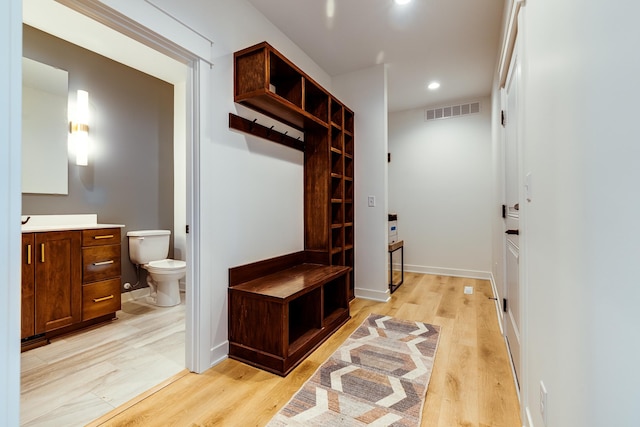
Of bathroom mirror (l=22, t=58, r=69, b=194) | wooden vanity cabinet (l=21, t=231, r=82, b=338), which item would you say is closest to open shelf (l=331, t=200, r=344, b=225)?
wooden vanity cabinet (l=21, t=231, r=82, b=338)

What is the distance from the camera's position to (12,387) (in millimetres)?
734

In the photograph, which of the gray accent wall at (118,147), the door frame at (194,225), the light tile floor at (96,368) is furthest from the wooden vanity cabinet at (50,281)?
the door frame at (194,225)

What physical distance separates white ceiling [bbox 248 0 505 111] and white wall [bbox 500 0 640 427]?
1.48m

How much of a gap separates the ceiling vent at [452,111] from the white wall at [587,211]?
11.2 feet

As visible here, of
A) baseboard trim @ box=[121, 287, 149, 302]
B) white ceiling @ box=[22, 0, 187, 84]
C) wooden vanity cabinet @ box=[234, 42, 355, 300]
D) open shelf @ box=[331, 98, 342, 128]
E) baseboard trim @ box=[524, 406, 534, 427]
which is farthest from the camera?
baseboard trim @ box=[121, 287, 149, 302]

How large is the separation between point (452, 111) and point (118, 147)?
4426mm

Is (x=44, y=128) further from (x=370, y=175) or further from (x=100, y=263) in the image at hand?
(x=370, y=175)

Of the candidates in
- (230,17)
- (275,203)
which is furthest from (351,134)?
(230,17)

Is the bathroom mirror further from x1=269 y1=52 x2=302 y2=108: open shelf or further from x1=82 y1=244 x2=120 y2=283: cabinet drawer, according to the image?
x1=269 y1=52 x2=302 y2=108: open shelf

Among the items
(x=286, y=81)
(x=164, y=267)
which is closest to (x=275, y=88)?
(x=286, y=81)

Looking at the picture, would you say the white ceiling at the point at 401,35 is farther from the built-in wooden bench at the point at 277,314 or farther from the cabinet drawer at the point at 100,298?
the cabinet drawer at the point at 100,298

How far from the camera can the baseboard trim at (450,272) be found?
13.5ft

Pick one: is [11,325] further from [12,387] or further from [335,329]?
[335,329]

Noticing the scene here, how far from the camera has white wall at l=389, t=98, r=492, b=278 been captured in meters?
4.10
